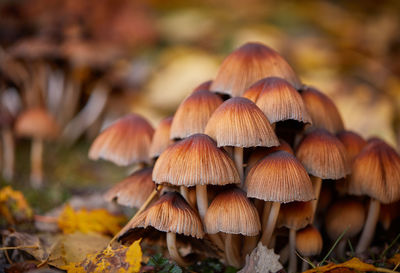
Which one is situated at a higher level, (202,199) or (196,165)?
(196,165)

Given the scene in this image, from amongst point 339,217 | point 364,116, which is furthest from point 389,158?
point 364,116

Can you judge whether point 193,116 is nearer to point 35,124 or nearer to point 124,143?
point 124,143

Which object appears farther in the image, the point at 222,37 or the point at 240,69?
the point at 222,37

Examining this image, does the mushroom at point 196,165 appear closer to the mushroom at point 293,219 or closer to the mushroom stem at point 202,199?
the mushroom stem at point 202,199

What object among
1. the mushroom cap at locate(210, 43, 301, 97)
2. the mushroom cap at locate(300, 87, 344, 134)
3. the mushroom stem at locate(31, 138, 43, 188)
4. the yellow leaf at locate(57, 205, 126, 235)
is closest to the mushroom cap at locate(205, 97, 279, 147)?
the mushroom cap at locate(210, 43, 301, 97)

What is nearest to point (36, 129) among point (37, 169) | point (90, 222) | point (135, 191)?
point (37, 169)

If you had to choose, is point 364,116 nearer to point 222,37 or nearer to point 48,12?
point 222,37
